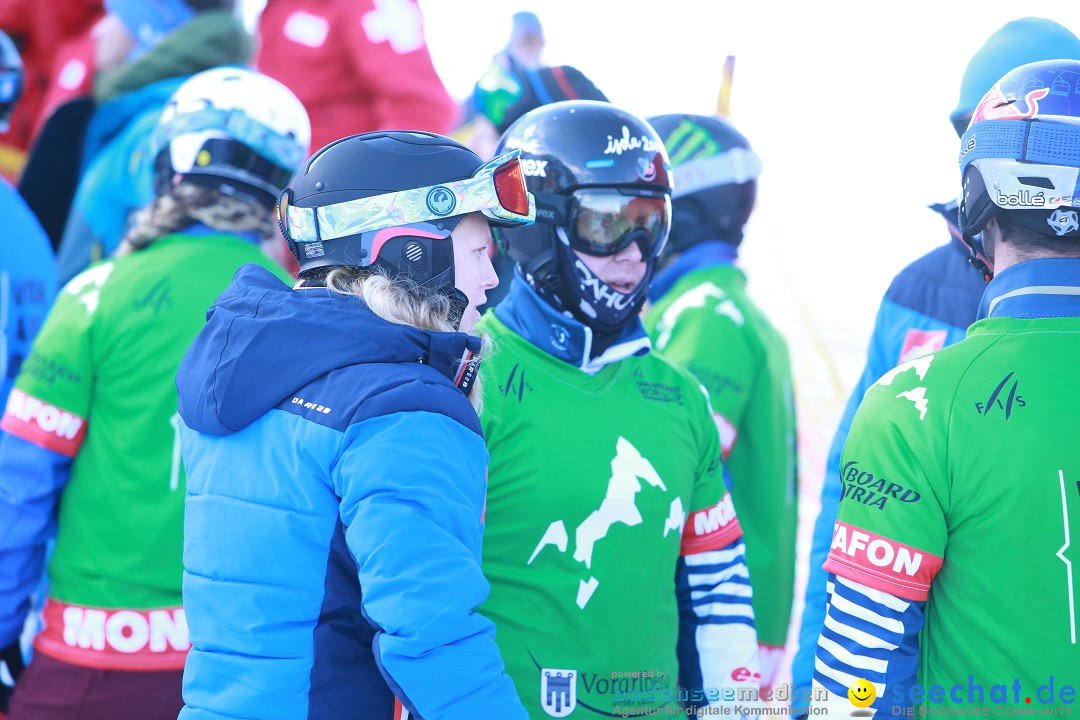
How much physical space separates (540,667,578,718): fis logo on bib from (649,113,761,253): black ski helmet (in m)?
2.60

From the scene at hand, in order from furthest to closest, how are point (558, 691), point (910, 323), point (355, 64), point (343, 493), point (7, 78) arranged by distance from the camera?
point (355, 64)
point (7, 78)
point (910, 323)
point (558, 691)
point (343, 493)

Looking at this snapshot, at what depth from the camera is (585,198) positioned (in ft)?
10.9

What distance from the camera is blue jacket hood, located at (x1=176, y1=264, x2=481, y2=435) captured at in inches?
86.9

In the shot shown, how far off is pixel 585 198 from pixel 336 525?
5.06 feet

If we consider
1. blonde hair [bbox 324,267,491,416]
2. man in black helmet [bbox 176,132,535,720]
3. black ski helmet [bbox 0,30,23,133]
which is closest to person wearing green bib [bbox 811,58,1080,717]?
man in black helmet [bbox 176,132,535,720]

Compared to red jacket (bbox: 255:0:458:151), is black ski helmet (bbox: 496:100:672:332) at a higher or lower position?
lower

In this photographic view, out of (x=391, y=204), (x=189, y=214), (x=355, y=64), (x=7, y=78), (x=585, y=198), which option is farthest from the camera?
(x=355, y=64)

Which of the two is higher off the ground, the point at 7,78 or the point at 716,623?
the point at 7,78

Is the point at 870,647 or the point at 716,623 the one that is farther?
the point at 716,623

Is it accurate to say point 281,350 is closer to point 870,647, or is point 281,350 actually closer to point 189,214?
point 870,647

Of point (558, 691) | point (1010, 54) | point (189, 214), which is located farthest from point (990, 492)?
point (189, 214)

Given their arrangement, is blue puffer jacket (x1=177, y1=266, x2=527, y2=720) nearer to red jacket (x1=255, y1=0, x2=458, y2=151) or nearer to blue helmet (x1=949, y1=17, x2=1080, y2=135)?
blue helmet (x1=949, y1=17, x2=1080, y2=135)

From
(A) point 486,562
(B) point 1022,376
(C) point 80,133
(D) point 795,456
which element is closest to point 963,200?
(B) point 1022,376

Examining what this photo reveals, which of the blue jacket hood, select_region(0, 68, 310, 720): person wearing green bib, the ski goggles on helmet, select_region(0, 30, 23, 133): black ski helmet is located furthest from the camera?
select_region(0, 30, 23, 133): black ski helmet
